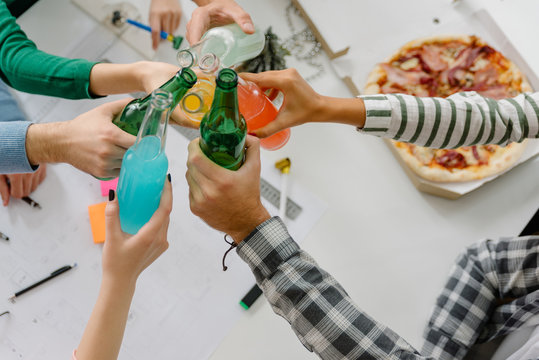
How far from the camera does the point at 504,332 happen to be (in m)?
0.99

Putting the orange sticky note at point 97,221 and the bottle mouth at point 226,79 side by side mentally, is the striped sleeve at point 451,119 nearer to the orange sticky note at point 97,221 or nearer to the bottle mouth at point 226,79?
the bottle mouth at point 226,79

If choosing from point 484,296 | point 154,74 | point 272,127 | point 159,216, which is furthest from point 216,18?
point 484,296

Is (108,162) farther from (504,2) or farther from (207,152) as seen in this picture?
(504,2)

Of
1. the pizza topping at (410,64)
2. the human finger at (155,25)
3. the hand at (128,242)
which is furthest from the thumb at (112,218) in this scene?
the pizza topping at (410,64)

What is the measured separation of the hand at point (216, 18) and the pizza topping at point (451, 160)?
611mm

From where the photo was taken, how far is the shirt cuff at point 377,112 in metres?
0.93

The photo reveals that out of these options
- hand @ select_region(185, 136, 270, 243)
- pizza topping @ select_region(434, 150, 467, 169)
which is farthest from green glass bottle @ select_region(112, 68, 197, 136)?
pizza topping @ select_region(434, 150, 467, 169)

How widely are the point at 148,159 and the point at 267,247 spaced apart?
27 centimetres

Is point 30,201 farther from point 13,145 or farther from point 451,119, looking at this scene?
point 451,119

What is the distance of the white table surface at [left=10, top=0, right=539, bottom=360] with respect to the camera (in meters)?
1.03

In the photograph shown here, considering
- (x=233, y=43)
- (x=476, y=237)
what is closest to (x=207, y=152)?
(x=233, y=43)

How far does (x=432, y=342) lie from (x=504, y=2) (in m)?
1.03

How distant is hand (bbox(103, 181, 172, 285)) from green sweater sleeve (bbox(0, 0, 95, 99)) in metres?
0.45

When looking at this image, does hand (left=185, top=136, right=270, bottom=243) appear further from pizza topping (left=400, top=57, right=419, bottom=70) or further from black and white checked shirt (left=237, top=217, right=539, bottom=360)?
pizza topping (left=400, top=57, right=419, bottom=70)
